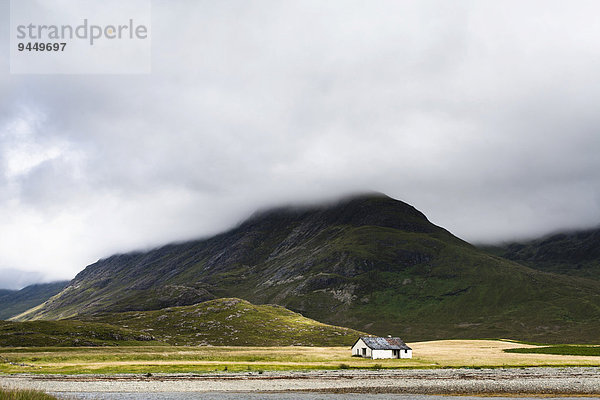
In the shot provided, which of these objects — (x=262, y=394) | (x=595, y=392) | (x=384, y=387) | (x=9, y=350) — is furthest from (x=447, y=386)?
(x=9, y=350)

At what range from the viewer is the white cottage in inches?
5025

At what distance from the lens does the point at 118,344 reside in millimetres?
199125

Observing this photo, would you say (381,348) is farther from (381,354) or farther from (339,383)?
(339,383)

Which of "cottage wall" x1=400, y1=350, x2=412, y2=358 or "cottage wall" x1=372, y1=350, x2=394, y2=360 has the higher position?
"cottage wall" x1=372, y1=350, x2=394, y2=360

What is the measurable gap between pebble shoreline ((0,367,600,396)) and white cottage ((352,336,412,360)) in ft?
143

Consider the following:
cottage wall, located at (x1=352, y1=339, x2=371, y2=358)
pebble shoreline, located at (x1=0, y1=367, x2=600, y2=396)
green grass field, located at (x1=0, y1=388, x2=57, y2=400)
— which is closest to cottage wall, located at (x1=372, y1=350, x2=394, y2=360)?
cottage wall, located at (x1=352, y1=339, x2=371, y2=358)

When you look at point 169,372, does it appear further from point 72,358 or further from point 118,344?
point 118,344

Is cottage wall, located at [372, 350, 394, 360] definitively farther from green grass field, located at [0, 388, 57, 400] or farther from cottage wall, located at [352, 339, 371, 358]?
green grass field, located at [0, 388, 57, 400]

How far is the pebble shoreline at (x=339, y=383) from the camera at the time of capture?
6306cm

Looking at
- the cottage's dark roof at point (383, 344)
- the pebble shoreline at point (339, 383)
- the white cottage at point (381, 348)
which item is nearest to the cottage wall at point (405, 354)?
the white cottage at point (381, 348)

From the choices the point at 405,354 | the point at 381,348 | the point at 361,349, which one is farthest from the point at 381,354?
the point at 405,354

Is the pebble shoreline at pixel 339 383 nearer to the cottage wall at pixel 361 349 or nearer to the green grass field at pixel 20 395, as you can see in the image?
the green grass field at pixel 20 395

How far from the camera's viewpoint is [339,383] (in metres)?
72.4

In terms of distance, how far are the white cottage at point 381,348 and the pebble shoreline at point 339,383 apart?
Result: 4344 centimetres
